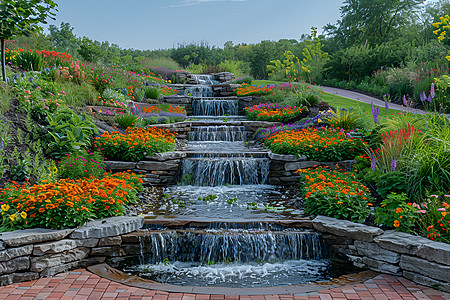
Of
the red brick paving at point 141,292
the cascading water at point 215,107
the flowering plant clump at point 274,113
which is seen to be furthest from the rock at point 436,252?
the cascading water at point 215,107

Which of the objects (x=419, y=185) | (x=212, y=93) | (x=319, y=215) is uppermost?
(x=212, y=93)

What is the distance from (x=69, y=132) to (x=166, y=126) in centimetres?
285

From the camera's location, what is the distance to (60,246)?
3.84 meters

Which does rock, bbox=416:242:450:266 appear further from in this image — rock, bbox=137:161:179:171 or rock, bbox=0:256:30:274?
rock, bbox=137:161:179:171

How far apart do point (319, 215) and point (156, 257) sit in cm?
229

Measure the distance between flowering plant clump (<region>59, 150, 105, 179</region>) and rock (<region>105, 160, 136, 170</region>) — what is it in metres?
0.19

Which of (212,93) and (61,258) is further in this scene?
(212,93)

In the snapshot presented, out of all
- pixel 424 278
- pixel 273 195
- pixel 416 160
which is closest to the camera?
pixel 424 278

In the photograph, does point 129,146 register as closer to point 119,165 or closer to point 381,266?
point 119,165

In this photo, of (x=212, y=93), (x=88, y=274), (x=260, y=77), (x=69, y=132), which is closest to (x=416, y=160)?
(x=88, y=274)

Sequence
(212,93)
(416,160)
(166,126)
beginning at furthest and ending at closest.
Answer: (212,93) < (166,126) < (416,160)

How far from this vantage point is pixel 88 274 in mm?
3779

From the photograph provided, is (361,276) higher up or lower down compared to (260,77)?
lower down

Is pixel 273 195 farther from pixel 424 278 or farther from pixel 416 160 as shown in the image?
pixel 424 278
